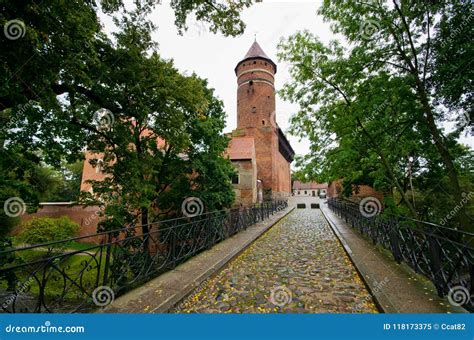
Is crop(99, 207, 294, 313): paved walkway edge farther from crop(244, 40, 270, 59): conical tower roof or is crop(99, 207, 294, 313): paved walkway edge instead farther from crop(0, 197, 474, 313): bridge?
crop(244, 40, 270, 59): conical tower roof

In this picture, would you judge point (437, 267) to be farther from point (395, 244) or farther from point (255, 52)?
point (255, 52)

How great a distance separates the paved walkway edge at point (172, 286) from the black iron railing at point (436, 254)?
4334mm

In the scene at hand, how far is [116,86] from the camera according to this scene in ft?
19.8

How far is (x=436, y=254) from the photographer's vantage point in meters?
3.88

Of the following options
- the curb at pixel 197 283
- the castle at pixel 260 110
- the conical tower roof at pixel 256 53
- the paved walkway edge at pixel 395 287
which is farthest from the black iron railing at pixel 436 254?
the conical tower roof at pixel 256 53

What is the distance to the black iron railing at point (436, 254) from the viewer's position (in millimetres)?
3284

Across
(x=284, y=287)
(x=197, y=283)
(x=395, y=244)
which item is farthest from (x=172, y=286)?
(x=395, y=244)

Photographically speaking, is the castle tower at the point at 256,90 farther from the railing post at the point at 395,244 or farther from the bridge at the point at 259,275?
the railing post at the point at 395,244

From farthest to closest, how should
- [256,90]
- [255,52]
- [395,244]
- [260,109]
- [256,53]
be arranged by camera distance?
[255,52] → [256,53] → [260,109] → [256,90] → [395,244]

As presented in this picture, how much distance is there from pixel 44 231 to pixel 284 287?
1852cm

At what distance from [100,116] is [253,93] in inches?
1071

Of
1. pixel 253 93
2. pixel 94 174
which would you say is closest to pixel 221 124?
pixel 94 174

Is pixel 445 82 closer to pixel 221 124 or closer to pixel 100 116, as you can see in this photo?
pixel 221 124

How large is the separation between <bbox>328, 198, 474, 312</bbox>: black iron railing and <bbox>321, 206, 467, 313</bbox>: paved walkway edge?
7.2 inches
